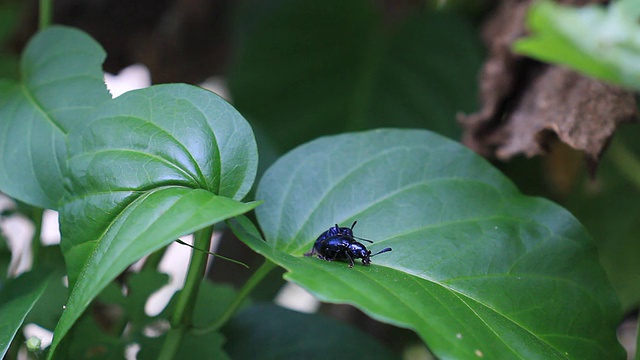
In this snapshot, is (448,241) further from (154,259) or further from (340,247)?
(154,259)

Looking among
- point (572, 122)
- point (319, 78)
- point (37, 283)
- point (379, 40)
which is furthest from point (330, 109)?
point (37, 283)

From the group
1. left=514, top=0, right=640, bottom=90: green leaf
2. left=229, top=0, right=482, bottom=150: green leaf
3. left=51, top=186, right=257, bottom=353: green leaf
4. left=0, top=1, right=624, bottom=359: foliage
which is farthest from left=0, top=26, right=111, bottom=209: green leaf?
left=229, top=0, right=482, bottom=150: green leaf

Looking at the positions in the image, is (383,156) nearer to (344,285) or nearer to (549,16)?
(344,285)

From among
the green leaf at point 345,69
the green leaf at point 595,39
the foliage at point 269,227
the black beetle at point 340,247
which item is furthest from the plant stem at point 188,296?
the green leaf at point 345,69

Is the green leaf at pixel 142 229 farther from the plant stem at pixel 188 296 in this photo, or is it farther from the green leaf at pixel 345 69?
the green leaf at pixel 345 69

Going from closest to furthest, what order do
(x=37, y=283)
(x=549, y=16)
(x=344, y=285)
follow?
1. (x=549, y=16)
2. (x=344, y=285)
3. (x=37, y=283)

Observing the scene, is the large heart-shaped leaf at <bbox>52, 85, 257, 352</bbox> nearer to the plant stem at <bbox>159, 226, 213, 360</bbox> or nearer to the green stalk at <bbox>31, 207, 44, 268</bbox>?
the plant stem at <bbox>159, 226, 213, 360</bbox>
